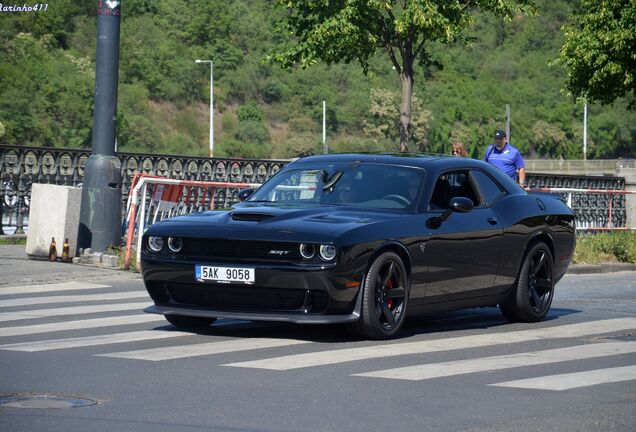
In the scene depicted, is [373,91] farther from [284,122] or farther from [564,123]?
[564,123]

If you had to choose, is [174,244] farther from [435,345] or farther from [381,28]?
[381,28]

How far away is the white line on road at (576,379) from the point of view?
828 cm

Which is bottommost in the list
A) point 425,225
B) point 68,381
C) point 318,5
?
point 68,381

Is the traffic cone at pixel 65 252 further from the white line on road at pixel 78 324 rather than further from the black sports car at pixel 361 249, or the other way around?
the black sports car at pixel 361 249

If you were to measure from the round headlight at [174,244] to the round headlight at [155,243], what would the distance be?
0.11 meters

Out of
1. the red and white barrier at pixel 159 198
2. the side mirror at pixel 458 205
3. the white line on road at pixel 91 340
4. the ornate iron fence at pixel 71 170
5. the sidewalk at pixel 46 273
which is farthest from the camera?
the ornate iron fence at pixel 71 170

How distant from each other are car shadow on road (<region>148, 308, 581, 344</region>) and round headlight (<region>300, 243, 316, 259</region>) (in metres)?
0.74

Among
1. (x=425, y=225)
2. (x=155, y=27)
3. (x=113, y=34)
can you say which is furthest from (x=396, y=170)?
(x=155, y=27)

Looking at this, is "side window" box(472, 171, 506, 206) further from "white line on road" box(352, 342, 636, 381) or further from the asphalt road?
"white line on road" box(352, 342, 636, 381)

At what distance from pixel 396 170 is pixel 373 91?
13210 centimetres

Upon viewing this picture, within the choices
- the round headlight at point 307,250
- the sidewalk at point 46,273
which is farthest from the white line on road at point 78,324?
the sidewalk at point 46,273

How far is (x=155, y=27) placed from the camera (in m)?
153

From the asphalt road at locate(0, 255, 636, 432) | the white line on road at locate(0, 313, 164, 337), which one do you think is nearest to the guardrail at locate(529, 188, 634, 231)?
the asphalt road at locate(0, 255, 636, 432)

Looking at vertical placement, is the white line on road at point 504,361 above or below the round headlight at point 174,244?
below
